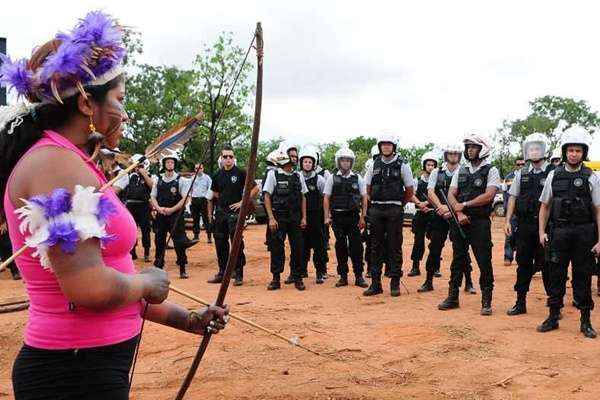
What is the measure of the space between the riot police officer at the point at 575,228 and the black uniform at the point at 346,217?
3495mm

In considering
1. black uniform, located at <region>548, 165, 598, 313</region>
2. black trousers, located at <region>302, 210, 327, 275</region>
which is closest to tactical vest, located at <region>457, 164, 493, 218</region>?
black uniform, located at <region>548, 165, 598, 313</region>

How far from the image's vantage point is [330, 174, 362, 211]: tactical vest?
31.3 feet

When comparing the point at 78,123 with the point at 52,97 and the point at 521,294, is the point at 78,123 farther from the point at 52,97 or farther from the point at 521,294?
the point at 521,294

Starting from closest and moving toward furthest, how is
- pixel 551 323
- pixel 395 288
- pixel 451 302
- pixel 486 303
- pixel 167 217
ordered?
pixel 551 323, pixel 486 303, pixel 451 302, pixel 395 288, pixel 167 217

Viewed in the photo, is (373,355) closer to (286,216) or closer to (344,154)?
(286,216)

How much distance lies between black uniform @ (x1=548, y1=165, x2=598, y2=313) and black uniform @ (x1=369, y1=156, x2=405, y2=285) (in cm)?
241

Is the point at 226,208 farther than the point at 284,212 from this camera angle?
Yes

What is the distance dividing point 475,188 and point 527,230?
2.71 feet

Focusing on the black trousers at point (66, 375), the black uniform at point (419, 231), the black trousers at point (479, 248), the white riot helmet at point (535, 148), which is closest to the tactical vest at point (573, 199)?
the black trousers at point (479, 248)

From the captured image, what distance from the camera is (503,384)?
4.80 metres

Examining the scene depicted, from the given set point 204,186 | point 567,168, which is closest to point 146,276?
point 567,168

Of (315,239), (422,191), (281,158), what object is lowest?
(315,239)

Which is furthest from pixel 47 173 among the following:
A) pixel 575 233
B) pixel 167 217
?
pixel 167 217

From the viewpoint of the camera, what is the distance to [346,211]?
9.54 meters
